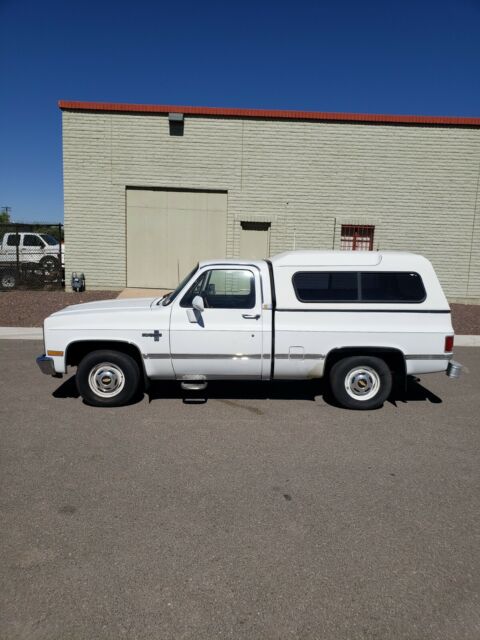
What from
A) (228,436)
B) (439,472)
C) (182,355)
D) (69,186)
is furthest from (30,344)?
(439,472)

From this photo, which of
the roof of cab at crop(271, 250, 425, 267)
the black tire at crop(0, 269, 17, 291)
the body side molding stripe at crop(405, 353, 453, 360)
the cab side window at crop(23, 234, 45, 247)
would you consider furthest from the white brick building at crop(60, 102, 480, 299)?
the body side molding stripe at crop(405, 353, 453, 360)

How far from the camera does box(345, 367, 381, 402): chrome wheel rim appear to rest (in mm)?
5945

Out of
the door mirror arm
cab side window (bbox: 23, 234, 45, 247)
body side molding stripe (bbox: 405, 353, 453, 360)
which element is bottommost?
body side molding stripe (bbox: 405, 353, 453, 360)

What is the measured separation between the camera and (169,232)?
15.2 m

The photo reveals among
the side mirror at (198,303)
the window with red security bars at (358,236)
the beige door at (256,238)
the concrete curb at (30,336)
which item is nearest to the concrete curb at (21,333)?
the concrete curb at (30,336)

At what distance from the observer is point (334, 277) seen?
19.2 ft

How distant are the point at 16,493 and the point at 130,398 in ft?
7.17

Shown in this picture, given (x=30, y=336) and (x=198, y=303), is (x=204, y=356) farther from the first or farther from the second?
(x=30, y=336)

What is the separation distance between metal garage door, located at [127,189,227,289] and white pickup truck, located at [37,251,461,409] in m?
9.39

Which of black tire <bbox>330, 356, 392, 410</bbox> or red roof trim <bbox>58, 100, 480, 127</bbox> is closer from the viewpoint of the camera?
black tire <bbox>330, 356, 392, 410</bbox>

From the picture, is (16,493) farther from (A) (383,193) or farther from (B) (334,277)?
(A) (383,193)

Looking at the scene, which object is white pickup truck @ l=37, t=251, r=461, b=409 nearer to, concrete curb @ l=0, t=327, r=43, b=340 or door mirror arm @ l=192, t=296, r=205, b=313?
door mirror arm @ l=192, t=296, r=205, b=313

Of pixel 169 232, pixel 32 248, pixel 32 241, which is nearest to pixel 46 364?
pixel 169 232

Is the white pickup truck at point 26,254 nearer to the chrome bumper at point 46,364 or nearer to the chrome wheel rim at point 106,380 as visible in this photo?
the chrome bumper at point 46,364
